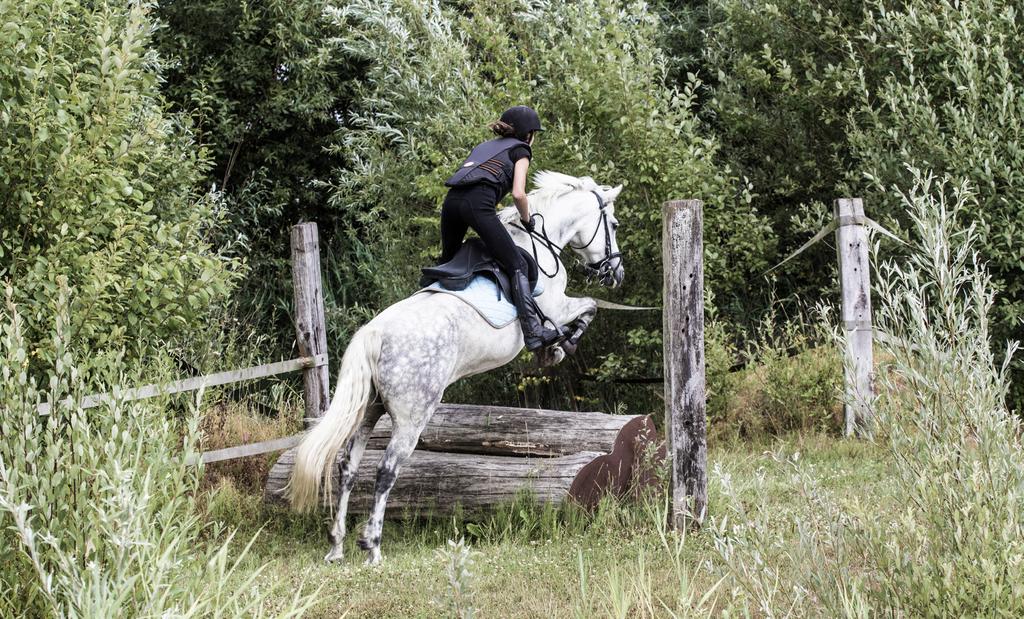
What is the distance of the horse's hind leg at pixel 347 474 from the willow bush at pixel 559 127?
373cm

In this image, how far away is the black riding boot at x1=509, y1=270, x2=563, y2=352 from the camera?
6.44 meters

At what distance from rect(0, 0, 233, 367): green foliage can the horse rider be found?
2.03 metres

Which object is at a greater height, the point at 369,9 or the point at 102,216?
the point at 369,9

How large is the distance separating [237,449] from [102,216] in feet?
7.24

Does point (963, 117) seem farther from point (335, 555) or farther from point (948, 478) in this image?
point (335, 555)

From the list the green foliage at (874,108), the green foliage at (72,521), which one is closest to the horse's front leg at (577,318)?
the green foliage at (874,108)

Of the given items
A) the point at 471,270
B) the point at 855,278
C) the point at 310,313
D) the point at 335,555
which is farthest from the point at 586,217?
the point at 855,278

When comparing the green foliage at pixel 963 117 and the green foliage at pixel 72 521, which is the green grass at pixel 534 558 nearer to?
the green foliage at pixel 72 521

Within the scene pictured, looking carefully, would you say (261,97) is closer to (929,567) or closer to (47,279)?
(47,279)

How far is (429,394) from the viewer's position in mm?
6062

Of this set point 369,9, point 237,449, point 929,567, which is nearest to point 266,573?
point 237,449

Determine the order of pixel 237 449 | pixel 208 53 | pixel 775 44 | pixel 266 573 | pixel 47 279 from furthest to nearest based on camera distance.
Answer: pixel 208 53 < pixel 775 44 < pixel 237 449 < pixel 47 279 < pixel 266 573

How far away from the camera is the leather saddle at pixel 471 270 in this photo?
6363mm

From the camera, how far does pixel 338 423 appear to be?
5859mm
